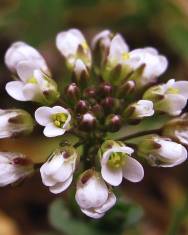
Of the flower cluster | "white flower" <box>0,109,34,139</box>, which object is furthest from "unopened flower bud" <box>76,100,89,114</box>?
"white flower" <box>0,109,34,139</box>

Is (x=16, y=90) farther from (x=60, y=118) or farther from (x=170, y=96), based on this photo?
(x=170, y=96)

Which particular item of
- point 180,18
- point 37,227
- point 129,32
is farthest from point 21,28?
point 37,227

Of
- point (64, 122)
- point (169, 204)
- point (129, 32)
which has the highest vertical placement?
point (64, 122)

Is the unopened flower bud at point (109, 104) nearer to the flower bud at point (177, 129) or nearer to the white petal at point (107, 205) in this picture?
the flower bud at point (177, 129)

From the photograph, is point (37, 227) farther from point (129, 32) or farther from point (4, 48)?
point (129, 32)

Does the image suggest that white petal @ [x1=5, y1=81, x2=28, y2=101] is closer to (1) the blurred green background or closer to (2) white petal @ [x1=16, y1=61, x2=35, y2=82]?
(2) white petal @ [x1=16, y1=61, x2=35, y2=82]

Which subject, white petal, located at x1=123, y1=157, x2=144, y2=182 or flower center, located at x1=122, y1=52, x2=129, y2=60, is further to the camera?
flower center, located at x1=122, y1=52, x2=129, y2=60
